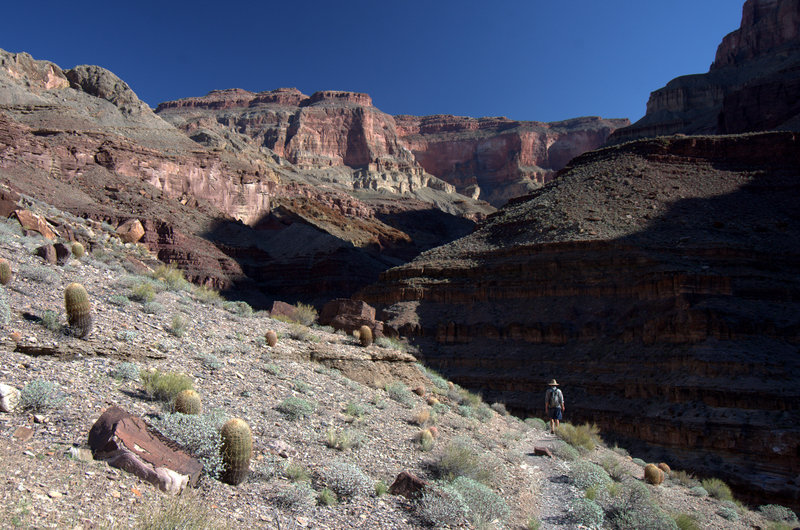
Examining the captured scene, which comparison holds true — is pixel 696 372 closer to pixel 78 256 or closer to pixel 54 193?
pixel 78 256

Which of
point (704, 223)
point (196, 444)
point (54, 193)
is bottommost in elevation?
point (196, 444)

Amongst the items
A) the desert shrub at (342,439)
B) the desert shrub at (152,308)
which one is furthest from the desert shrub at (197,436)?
the desert shrub at (152,308)

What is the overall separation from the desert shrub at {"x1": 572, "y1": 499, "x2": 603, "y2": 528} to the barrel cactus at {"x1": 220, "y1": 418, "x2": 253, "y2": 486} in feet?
18.2

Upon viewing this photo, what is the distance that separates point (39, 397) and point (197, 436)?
5.70 feet

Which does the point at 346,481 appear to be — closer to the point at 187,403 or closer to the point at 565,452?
the point at 187,403

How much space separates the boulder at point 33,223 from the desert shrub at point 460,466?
41.6ft

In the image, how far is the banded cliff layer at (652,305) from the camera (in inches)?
816

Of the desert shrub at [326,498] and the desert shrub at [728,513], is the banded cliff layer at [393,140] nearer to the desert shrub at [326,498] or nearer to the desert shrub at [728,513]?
the desert shrub at [728,513]

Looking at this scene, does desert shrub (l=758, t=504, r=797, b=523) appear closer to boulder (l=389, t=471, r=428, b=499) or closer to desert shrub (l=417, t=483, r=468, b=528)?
desert shrub (l=417, t=483, r=468, b=528)

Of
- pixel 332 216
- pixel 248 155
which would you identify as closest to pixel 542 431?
pixel 332 216

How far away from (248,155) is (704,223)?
73632 mm

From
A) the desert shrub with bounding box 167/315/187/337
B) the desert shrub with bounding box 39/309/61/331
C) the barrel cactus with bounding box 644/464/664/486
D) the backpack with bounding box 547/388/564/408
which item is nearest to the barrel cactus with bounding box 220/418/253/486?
the desert shrub with bounding box 39/309/61/331

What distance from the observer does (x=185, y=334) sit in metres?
11.4

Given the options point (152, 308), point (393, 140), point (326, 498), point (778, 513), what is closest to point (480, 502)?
point (326, 498)
